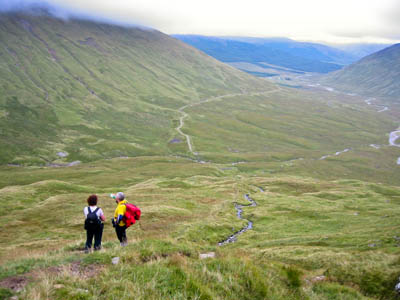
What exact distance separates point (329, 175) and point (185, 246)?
161 metres

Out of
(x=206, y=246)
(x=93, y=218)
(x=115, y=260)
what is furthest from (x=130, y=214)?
(x=206, y=246)

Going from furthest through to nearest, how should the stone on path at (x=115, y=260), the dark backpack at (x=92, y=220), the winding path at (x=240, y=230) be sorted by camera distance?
the winding path at (x=240, y=230) → the dark backpack at (x=92, y=220) → the stone on path at (x=115, y=260)

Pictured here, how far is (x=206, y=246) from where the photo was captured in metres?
17.1

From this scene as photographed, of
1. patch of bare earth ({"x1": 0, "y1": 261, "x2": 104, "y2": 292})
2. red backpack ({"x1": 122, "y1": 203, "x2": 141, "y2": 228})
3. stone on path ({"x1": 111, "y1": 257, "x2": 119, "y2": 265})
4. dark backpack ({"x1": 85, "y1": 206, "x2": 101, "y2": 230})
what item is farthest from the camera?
red backpack ({"x1": 122, "y1": 203, "x2": 141, "y2": 228})

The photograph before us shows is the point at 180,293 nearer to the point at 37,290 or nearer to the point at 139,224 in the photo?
the point at 37,290

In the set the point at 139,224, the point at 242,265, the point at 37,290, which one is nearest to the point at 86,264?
the point at 37,290

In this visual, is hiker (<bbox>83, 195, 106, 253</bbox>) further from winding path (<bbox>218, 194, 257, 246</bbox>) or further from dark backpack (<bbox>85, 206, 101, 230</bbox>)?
winding path (<bbox>218, 194, 257, 246</bbox>)

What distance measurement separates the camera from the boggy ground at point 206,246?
1037 centimetres

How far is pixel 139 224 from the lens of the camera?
45.9 meters

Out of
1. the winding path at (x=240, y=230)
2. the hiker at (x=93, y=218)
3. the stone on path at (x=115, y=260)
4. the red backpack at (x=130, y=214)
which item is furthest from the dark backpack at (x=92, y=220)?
the winding path at (x=240, y=230)

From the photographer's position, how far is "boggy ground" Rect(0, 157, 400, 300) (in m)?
10.4

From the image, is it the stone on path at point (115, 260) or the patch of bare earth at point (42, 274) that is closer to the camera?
the patch of bare earth at point (42, 274)

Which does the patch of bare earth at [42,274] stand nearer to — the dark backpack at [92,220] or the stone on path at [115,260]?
the stone on path at [115,260]

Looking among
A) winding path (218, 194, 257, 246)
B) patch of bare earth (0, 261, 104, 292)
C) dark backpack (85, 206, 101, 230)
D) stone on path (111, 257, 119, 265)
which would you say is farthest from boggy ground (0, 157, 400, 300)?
dark backpack (85, 206, 101, 230)
